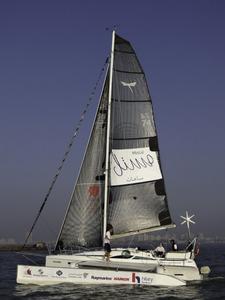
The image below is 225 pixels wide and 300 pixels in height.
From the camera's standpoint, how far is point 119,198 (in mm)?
30375

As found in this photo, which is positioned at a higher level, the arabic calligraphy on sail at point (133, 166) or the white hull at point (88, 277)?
the arabic calligraphy on sail at point (133, 166)

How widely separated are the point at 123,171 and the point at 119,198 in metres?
1.75

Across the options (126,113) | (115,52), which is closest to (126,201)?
(126,113)

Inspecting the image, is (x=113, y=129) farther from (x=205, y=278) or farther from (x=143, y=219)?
(x=205, y=278)

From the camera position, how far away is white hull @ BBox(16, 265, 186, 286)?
85.5 ft

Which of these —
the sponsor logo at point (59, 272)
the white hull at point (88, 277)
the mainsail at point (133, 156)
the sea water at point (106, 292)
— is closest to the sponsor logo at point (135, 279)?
the white hull at point (88, 277)

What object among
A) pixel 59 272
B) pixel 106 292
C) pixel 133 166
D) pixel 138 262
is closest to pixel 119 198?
pixel 133 166

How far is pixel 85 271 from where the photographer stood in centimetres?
2641

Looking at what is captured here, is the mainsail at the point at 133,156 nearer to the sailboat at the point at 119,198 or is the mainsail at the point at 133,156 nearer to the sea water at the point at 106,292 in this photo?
the sailboat at the point at 119,198

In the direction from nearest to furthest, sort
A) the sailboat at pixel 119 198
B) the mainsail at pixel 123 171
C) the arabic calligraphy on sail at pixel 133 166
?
the sailboat at pixel 119 198 → the mainsail at pixel 123 171 → the arabic calligraphy on sail at pixel 133 166

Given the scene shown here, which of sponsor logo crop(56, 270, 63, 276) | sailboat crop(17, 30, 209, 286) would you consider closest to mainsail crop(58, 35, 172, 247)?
sailboat crop(17, 30, 209, 286)

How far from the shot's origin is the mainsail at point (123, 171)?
29.5 m

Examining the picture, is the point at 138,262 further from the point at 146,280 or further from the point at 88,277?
the point at 88,277

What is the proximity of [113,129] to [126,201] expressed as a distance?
4.53 meters
